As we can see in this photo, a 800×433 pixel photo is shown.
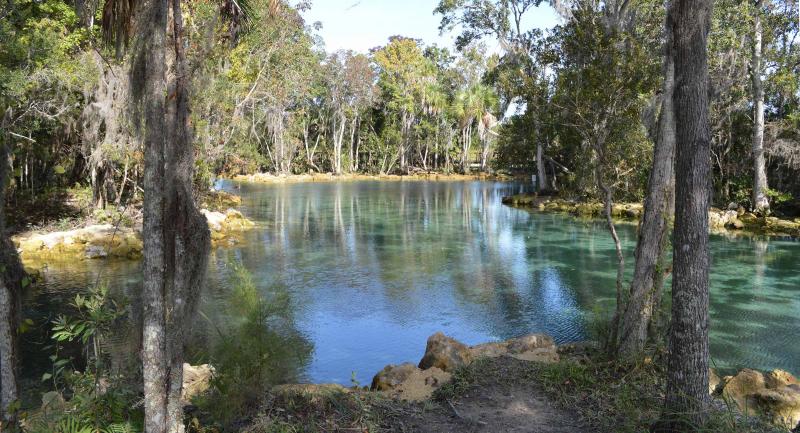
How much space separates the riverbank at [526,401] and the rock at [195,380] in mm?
938

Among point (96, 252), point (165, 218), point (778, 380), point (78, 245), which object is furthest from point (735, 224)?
point (165, 218)

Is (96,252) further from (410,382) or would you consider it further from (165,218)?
(165,218)

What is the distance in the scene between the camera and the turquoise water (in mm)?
9602

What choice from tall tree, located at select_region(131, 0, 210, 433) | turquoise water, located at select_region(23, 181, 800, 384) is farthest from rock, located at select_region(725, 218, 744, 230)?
tall tree, located at select_region(131, 0, 210, 433)

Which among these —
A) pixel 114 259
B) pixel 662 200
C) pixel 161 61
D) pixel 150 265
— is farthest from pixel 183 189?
pixel 114 259

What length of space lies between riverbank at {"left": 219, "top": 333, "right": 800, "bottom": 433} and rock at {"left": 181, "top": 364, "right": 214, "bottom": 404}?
3.08 ft

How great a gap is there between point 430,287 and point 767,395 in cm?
852

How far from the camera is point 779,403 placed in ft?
18.8

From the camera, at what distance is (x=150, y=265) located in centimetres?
408

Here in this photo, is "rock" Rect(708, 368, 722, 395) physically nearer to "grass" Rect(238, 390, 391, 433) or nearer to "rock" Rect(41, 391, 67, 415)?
"grass" Rect(238, 390, 391, 433)

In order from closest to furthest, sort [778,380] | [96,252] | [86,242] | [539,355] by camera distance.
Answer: [778,380] → [539,355] → [96,252] → [86,242]

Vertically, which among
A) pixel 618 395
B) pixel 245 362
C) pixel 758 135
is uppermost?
pixel 758 135

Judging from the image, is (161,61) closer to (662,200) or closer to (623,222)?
(662,200)

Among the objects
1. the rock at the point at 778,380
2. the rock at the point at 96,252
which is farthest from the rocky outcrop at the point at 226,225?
the rock at the point at 778,380
